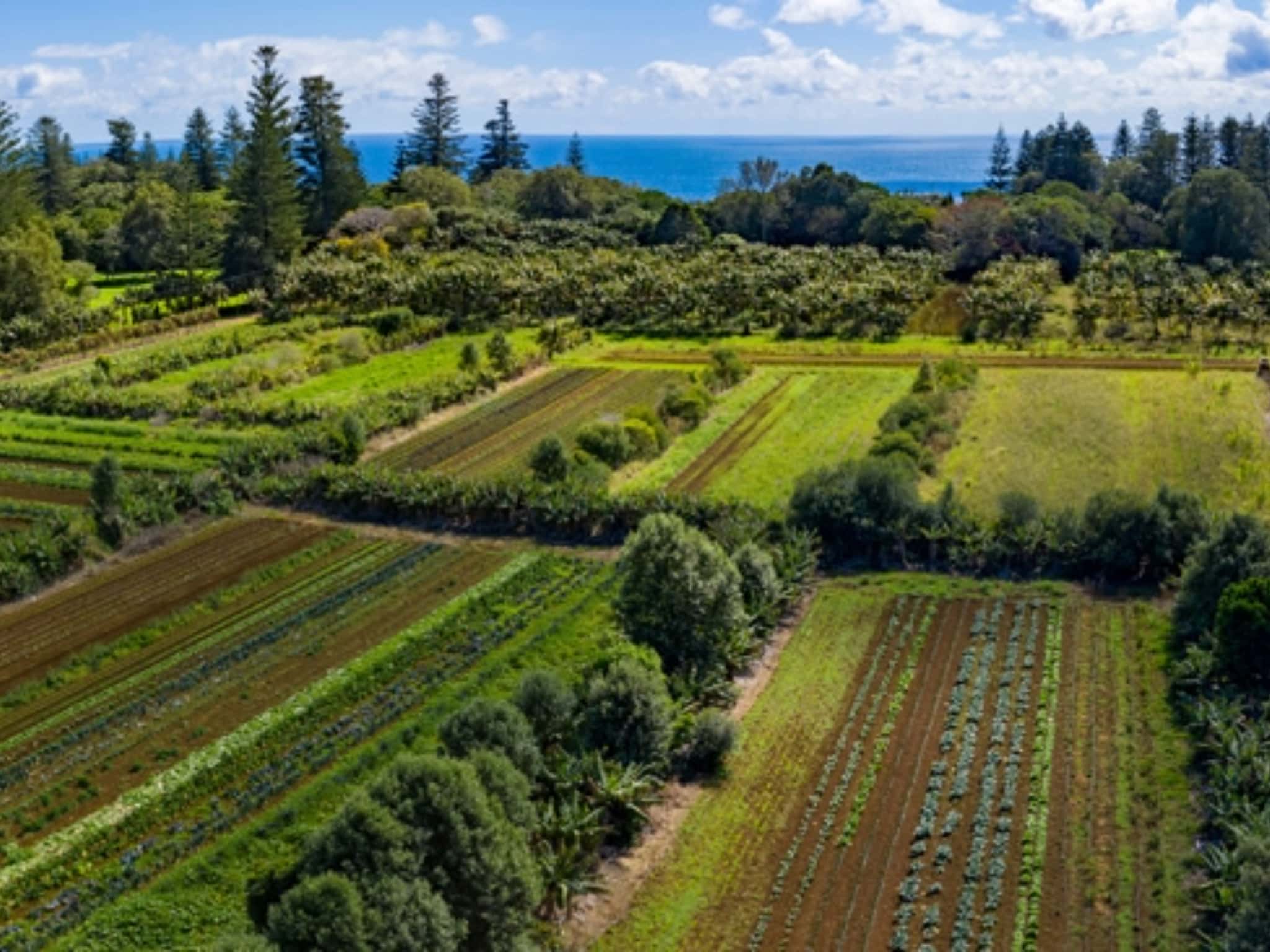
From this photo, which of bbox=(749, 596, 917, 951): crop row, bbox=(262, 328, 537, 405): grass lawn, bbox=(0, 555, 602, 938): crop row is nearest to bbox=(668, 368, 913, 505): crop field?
bbox=(749, 596, 917, 951): crop row

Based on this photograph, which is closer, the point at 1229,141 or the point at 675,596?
the point at 675,596

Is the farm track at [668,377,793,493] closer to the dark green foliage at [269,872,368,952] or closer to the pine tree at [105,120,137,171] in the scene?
the dark green foliage at [269,872,368,952]

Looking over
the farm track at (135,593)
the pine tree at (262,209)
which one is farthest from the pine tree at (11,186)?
the farm track at (135,593)

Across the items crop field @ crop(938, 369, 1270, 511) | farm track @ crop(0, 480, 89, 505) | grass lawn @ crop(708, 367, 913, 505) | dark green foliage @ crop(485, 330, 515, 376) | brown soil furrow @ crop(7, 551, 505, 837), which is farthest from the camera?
dark green foliage @ crop(485, 330, 515, 376)

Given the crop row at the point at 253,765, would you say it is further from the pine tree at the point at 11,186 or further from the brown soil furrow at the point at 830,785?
the pine tree at the point at 11,186

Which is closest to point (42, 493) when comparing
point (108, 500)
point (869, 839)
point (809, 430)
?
point (108, 500)

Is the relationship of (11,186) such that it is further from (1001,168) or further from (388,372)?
(1001,168)
